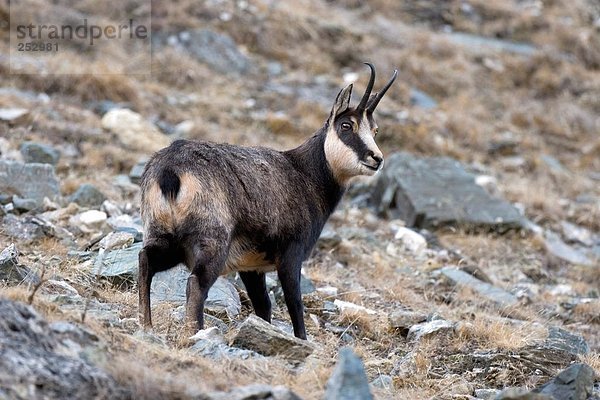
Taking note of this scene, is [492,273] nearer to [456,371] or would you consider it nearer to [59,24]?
[456,371]

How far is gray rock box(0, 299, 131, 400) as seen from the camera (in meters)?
3.96

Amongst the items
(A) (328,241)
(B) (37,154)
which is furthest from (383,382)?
(B) (37,154)

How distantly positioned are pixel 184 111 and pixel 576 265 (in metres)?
6.69

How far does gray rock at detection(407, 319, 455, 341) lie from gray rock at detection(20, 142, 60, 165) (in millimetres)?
5598

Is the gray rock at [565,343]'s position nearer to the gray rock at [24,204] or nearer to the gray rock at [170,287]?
the gray rock at [170,287]

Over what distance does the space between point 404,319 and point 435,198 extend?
5.17 meters

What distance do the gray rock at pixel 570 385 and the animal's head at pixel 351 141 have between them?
7.38 ft

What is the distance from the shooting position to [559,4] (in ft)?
74.4

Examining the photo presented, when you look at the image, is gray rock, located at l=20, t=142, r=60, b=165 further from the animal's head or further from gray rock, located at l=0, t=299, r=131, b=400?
gray rock, located at l=0, t=299, r=131, b=400

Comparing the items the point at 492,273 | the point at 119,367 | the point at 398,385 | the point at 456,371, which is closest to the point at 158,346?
the point at 119,367

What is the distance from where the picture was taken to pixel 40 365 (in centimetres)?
412

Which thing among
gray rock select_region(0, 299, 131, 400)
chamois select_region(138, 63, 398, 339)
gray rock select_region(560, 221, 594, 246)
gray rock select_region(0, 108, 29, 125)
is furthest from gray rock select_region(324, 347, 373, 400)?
gray rock select_region(560, 221, 594, 246)

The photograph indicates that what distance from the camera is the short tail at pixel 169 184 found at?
5.82 meters

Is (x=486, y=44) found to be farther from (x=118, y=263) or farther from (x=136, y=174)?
(x=118, y=263)
